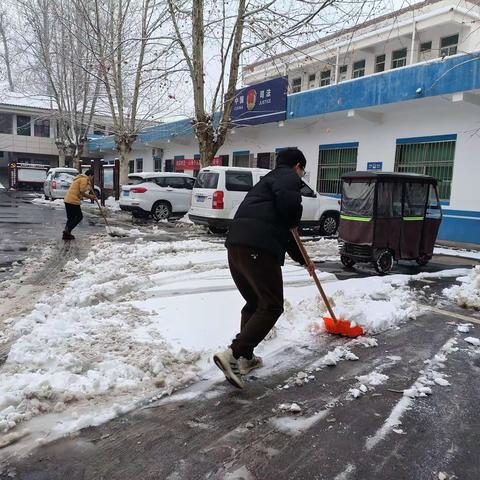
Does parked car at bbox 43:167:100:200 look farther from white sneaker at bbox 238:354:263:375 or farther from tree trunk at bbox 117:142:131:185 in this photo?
white sneaker at bbox 238:354:263:375

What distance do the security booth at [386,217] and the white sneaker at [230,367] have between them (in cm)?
530

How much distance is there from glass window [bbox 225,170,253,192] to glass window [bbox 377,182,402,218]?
16.6ft

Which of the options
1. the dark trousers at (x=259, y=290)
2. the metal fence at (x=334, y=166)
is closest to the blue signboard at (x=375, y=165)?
the metal fence at (x=334, y=166)

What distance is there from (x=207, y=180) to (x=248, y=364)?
974 centimetres

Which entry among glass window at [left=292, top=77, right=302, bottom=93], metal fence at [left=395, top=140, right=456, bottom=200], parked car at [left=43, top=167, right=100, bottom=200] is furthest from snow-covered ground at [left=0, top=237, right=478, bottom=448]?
glass window at [left=292, top=77, right=302, bottom=93]

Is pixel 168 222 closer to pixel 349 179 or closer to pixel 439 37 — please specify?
pixel 349 179

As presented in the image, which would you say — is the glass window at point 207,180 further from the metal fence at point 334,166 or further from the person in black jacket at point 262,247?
the person in black jacket at point 262,247

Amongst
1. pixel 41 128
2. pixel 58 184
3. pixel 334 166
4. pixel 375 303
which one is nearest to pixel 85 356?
pixel 375 303

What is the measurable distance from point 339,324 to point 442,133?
11.0 meters

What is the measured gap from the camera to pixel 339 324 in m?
4.79

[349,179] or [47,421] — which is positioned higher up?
[349,179]

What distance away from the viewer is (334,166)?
17.7 m

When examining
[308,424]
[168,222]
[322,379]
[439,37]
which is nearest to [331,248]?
[168,222]

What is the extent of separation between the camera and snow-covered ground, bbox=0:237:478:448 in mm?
3285
